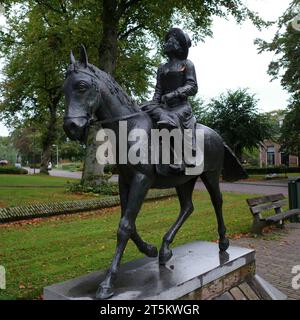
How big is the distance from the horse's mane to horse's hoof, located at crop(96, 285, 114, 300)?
198 centimetres

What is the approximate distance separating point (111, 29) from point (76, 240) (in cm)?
1174

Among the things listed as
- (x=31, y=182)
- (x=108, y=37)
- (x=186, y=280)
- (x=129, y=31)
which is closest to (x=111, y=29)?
(x=108, y=37)

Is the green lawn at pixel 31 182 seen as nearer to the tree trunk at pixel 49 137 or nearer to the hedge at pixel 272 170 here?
the tree trunk at pixel 49 137

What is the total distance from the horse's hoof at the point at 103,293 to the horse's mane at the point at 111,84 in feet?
6.50

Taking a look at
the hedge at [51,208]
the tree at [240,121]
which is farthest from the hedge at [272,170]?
the hedge at [51,208]

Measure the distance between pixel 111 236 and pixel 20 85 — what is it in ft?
77.5

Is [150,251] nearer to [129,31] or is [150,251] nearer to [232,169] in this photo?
[232,169]

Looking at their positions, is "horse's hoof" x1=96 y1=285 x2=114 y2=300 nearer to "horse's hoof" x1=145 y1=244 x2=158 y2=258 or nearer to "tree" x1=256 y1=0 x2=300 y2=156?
"horse's hoof" x1=145 y1=244 x2=158 y2=258

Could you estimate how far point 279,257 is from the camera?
7.73 m

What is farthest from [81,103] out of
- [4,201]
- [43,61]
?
[43,61]

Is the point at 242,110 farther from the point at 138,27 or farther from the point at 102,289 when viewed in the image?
the point at 102,289

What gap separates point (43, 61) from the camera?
23391mm

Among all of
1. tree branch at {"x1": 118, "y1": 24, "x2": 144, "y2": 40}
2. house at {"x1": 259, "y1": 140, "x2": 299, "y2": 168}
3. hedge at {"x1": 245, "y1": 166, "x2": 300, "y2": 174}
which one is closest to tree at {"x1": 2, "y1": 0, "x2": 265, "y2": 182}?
tree branch at {"x1": 118, "y1": 24, "x2": 144, "y2": 40}

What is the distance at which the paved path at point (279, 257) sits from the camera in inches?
239
